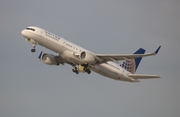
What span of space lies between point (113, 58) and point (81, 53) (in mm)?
4209

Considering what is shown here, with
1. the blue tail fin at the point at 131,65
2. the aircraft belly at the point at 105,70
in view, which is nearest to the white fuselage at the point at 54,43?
the aircraft belly at the point at 105,70

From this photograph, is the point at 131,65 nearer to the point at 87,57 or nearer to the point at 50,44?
the point at 87,57

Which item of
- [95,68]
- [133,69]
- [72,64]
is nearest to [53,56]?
[72,64]

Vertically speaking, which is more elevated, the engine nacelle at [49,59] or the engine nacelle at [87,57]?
the engine nacelle at [49,59]

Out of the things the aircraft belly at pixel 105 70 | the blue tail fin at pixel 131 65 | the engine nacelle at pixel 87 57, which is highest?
the blue tail fin at pixel 131 65

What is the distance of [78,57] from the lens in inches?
2281

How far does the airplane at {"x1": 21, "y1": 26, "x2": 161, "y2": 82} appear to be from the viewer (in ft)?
187

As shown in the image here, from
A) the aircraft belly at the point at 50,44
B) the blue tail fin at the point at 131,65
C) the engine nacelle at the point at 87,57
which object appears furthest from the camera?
the blue tail fin at the point at 131,65

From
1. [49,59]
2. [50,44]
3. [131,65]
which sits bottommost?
[131,65]

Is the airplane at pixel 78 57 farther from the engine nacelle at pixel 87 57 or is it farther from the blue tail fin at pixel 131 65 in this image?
the blue tail fin at pixel 131 65

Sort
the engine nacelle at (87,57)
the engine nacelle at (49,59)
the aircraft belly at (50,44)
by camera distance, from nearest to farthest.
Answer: the aircraft belly at (50,44), the engine nacelle at (87,57), the engine nacelle at (49,59)

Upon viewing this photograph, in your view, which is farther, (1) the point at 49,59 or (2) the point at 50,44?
(1) the point at 49,59

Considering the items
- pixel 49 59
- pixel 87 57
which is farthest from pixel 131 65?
pixel 49 59

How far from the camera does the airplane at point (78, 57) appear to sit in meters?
57.0
